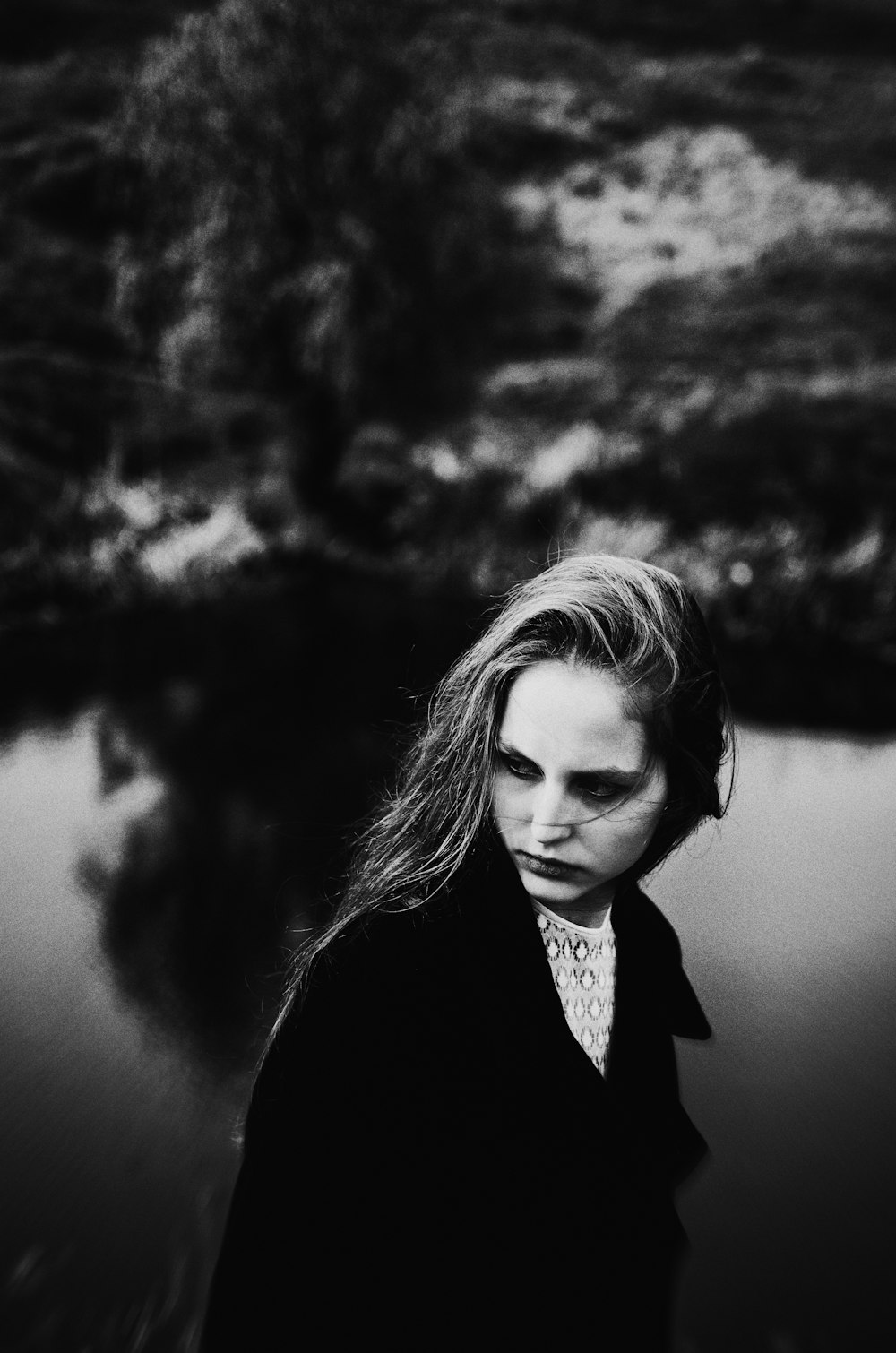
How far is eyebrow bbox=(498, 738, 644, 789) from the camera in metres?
0.49

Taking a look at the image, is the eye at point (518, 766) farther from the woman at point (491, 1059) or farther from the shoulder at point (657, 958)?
the shoulder at point (657, 958)

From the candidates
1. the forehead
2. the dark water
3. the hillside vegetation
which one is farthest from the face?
the hillside vegetation

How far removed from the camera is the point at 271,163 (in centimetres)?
94

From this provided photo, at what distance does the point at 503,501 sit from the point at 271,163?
17.5 inches

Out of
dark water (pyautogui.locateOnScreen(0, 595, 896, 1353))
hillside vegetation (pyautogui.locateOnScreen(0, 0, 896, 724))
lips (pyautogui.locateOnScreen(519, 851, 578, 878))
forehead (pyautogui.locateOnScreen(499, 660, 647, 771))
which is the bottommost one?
dark water (pyautogui.locateOnScreen(0, 595, 896, 1353))

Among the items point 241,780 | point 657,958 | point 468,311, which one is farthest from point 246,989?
point 468,311

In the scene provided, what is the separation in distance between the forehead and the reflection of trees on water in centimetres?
37

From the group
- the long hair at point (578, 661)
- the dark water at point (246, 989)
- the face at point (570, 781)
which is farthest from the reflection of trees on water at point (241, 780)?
the face at point (570, 781)

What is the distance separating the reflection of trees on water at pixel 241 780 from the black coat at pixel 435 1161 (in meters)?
0.21

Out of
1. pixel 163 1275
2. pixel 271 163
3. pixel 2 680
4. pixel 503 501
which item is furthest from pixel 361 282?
pixel 163 1275

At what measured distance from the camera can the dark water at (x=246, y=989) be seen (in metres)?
0.57

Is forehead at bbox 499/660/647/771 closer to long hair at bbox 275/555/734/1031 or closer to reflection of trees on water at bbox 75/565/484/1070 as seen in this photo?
long hair at bbox 275/555/734/1031

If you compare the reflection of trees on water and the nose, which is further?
the reflection of trees on water

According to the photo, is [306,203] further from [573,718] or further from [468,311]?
[573,718]
